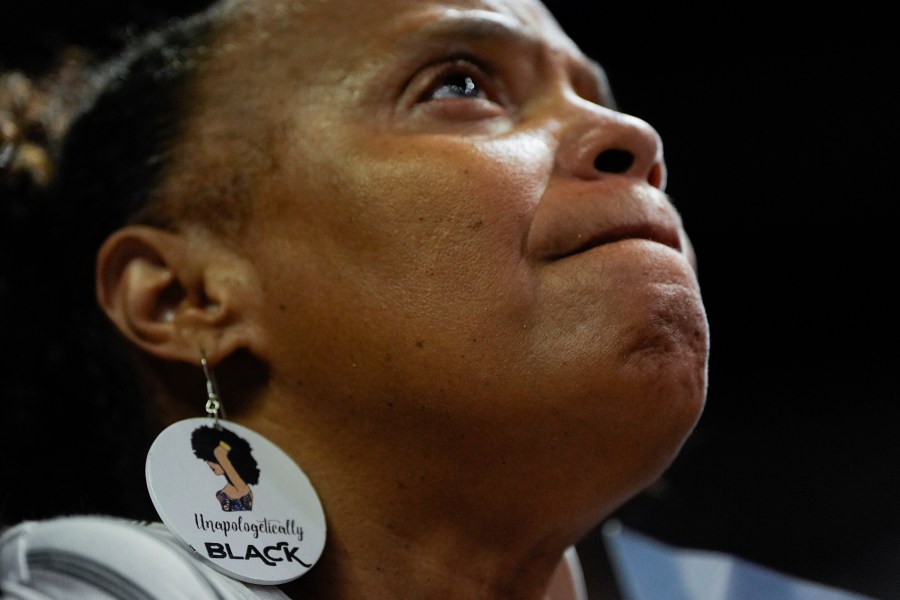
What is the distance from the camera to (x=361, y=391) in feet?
2.54

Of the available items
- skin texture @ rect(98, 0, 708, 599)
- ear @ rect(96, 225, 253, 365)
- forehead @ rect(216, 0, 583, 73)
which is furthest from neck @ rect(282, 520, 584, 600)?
forehead @ rect(216, 0, 583, 73)

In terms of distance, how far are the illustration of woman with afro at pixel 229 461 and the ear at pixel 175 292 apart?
0.29ft

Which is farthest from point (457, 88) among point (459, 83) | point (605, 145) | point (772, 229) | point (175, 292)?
point (772, 229)

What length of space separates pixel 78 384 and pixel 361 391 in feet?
1.42

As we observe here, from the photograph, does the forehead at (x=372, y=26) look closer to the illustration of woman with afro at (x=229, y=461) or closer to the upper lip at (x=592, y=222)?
the upper lip at (x=592, y=222)

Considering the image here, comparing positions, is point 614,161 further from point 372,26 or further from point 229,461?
point 229,461

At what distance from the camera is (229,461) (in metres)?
0.77

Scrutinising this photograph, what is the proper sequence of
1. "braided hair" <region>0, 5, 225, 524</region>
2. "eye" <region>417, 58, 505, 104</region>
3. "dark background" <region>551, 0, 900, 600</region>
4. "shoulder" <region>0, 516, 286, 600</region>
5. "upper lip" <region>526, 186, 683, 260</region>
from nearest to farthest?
"shoulder" <region>0, 516, 286, 600</region>, "upper lip" <region>526, 186, 683, 260</region>, "eye" <region>417, 58, 505, 104</region>, "braided hair" <region>0, 5, 225, 524</region>, "dark background" <region>551, 0, 900, 600</region>

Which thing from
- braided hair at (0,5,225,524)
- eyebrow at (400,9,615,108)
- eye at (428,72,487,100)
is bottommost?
braided hair at (0,5,225,524)

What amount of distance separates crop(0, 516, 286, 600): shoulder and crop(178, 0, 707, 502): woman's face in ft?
0.61

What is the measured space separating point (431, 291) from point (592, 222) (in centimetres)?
15

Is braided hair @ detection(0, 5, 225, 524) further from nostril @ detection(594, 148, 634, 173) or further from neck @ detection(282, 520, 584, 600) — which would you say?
nostril @ detection(594, 148, 634, 173)

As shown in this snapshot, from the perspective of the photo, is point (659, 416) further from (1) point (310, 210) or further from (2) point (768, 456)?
(2) point (768, 456)

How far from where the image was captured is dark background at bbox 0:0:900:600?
53.8 inches
